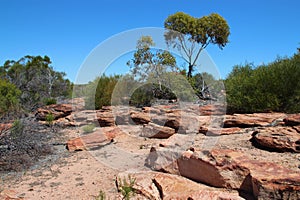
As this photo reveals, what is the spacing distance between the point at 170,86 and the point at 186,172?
35.1ft

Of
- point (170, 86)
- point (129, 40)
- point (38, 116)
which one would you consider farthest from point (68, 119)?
point (170, 86)

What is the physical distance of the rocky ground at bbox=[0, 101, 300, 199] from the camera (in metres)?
3.39

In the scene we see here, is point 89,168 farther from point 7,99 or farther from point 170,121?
point 7,99

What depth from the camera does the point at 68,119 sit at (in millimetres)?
11102

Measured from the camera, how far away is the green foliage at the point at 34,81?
47.9 feet

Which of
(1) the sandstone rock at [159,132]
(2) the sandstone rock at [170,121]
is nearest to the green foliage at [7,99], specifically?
(1) the sandstone rock at [159,132]

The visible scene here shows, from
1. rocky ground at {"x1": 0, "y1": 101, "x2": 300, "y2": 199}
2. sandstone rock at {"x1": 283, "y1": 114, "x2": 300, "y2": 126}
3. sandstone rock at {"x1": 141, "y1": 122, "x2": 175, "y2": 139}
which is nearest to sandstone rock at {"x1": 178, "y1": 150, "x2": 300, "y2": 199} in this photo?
rocky ground at {"x1": 0, "y1": 101, "x2": 300, "y2": 199}

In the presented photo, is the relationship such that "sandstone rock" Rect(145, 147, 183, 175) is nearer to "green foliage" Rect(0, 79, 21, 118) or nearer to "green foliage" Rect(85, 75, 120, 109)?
"green foliage" Rect(0, 79, 21, 118)

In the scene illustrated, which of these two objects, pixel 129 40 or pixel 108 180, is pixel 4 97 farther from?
pixel 108 180

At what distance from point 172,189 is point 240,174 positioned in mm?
945

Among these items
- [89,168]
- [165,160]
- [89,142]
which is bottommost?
[89,168]

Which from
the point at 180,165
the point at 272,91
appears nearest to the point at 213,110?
the point at 272,91

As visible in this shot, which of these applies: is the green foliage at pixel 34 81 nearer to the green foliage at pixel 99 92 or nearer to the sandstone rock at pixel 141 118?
the green foliage at pixel 99 92

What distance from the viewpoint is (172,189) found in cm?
365
